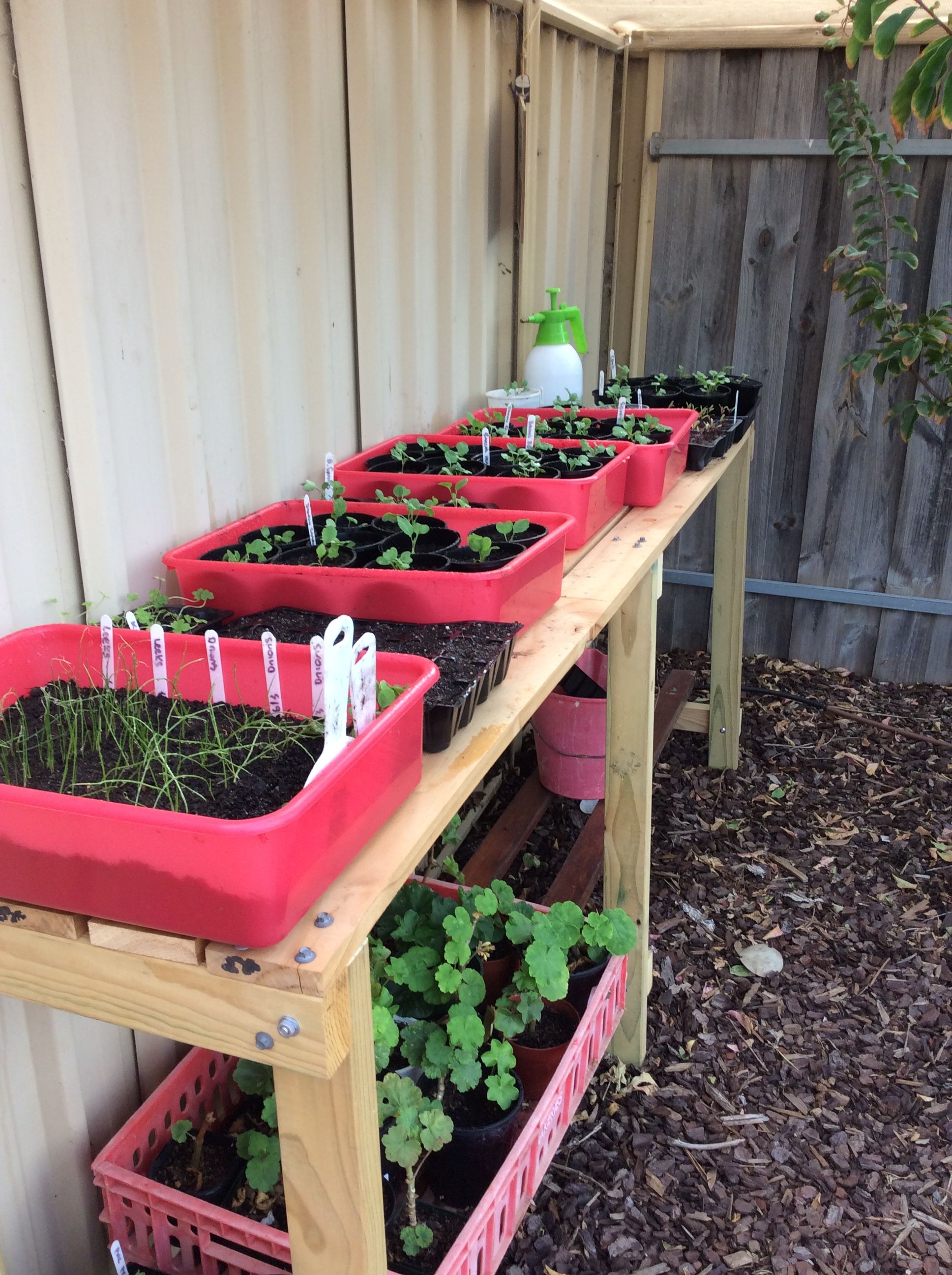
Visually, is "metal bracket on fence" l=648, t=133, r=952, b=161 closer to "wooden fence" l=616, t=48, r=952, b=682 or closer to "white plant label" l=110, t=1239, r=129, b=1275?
"wooden fence" l=616, t=48, r=952, b=682

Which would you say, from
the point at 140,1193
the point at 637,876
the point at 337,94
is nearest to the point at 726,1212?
the point at 637,876

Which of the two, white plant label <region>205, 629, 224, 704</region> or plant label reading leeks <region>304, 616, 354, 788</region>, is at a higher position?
plant label reading leeks <region>304, 616, 354, 788</region>

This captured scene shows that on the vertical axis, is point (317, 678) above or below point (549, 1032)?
above

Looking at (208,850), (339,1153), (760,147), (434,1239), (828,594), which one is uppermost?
(760,147)

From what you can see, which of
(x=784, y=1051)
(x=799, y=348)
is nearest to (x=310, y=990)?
(x=784, y=1051)

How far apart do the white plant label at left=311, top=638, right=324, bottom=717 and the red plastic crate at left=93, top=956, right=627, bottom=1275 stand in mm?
700

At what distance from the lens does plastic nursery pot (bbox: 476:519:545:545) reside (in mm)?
1404

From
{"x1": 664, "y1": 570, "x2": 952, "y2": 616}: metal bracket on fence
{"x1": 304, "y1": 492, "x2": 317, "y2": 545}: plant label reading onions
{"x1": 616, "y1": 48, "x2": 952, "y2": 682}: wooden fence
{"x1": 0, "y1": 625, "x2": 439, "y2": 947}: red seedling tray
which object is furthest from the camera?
{"x1": 664, "y1": 570, "x2": 952, "y2": 616}: metal bracket on fence

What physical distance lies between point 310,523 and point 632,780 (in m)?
0.76

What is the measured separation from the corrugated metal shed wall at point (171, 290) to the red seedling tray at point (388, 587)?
13 cm

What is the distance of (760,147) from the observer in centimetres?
313

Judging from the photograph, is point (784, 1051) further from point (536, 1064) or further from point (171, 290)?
point (171, 290)

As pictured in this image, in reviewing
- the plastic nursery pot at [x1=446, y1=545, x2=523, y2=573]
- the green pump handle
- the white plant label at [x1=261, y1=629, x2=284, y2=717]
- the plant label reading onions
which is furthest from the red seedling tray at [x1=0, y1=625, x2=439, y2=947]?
the green pump handle

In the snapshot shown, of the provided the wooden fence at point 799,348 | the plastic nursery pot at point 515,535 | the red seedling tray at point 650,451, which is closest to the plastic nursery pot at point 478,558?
the plastic nursery pot at point 515,535
